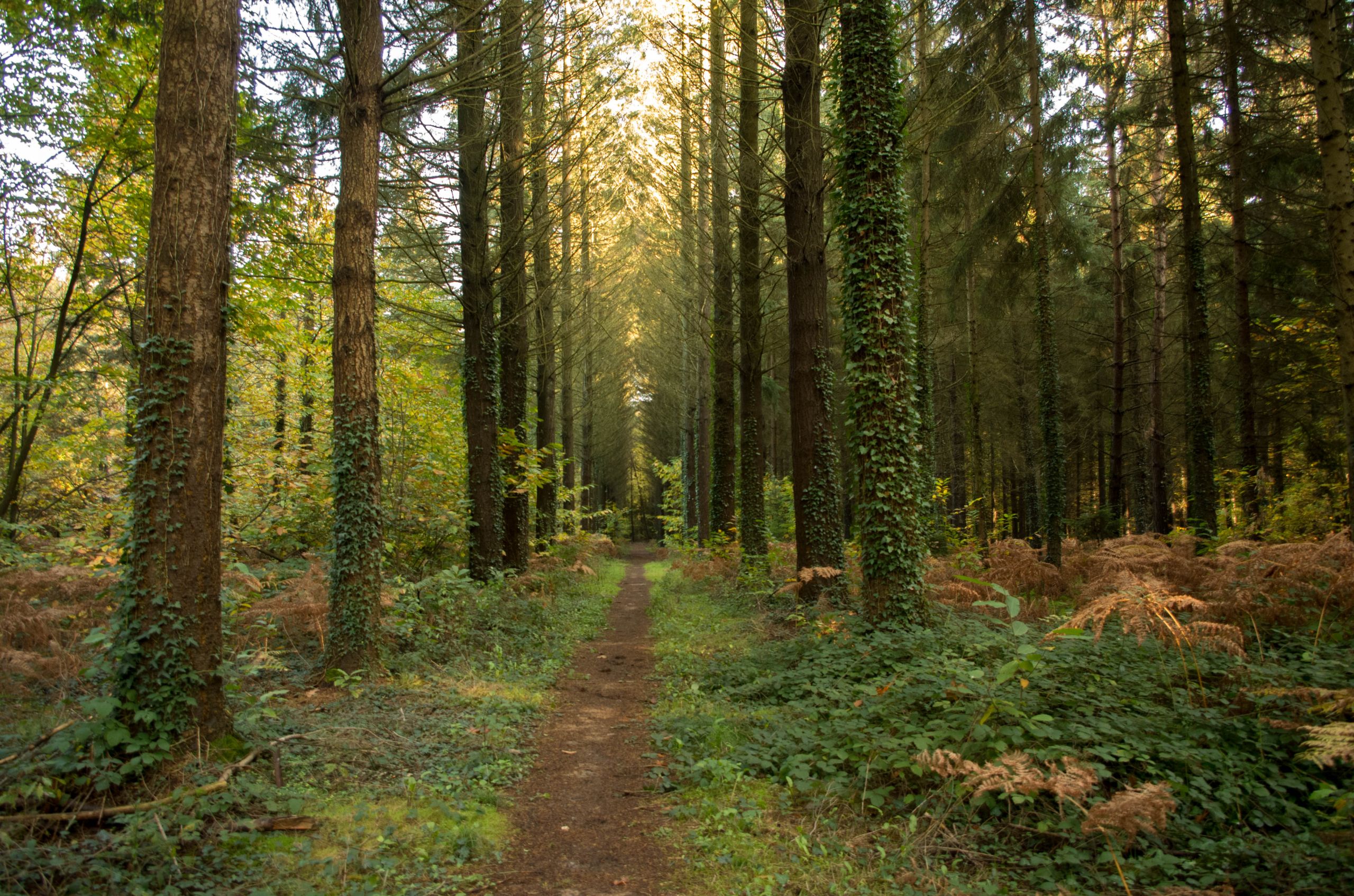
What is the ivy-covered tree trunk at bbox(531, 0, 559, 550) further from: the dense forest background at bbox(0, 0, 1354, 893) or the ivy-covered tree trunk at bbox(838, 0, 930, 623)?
the ivy-covered tree trunk at bbox(838, 0, 930, 623)

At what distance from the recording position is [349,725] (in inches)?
197

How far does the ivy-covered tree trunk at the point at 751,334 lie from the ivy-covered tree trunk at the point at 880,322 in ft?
11.2

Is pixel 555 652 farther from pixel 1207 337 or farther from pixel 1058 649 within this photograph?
pixel 1207 337

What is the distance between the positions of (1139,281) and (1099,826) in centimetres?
2060

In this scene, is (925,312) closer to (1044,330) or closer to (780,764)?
(1044,330)

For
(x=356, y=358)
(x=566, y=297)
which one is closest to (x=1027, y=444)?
(x=566, y=297)

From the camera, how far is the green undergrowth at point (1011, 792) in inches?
119

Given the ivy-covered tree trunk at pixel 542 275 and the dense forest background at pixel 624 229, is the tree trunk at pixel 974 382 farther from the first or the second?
the ivy-covered tree trunk at pixel 542 275

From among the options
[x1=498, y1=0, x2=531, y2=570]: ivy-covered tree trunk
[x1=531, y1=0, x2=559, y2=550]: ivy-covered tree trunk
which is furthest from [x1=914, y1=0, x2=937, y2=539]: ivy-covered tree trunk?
[x1=498, y1=0, x2=531, y2=570]: ivy-covered tree trunk

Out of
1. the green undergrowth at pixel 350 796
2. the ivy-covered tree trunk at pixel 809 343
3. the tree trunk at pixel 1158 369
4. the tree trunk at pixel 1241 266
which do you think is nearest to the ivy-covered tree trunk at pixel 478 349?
the green undergrowth at pixel 350 796

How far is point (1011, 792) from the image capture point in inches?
131

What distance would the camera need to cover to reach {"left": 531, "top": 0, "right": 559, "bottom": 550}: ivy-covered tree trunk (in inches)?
373

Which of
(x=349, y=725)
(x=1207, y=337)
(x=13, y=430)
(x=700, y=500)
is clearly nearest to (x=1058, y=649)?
(x=349, y=725)

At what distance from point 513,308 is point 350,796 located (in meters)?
9.50
